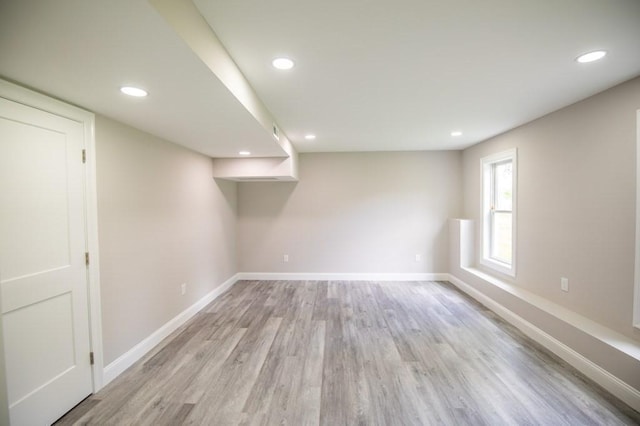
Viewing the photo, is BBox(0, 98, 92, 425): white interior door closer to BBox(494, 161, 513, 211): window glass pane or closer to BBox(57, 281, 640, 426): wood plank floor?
BBox(57, 281, 640, 426): wood plank floor

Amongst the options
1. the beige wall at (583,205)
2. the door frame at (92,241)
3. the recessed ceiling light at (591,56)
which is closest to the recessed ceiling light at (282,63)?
the door frame at (92,241)

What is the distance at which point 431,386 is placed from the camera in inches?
81.3

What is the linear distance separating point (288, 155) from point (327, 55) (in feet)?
7.64

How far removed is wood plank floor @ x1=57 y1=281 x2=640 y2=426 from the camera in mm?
1786

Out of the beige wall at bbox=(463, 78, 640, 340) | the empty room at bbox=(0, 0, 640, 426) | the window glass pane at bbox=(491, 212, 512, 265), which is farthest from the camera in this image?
the window glass pane at bbox=(491, 212, 512, 265)

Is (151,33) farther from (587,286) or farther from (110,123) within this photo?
(587,286)

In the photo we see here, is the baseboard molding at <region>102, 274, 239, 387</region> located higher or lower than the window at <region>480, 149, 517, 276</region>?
lower

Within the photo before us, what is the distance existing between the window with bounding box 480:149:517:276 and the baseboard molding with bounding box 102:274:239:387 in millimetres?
4171

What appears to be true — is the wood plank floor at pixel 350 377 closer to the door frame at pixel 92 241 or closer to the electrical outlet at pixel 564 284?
the door frame at pixel 92 241

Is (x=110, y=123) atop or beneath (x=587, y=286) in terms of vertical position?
atop


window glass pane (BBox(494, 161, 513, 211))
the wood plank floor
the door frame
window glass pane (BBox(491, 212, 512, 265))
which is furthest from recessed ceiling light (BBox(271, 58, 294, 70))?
window glass pane (BBox(491, 212, 512, 265))

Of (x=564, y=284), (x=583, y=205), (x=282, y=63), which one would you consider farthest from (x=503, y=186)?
(x=282, y=63)

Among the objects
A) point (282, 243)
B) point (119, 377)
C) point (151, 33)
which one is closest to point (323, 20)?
point (151, 33)

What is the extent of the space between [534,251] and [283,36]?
338cm
